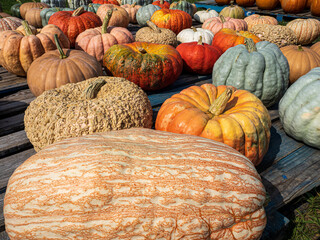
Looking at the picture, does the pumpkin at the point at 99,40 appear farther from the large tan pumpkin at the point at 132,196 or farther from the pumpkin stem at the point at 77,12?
the large tan pumpkin at the point at 132,196

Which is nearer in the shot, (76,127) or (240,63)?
(76,127)

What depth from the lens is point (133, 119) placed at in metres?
1.98

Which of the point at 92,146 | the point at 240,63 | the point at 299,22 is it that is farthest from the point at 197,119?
the point at 299,22

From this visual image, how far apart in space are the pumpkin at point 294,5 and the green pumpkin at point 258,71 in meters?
6.03

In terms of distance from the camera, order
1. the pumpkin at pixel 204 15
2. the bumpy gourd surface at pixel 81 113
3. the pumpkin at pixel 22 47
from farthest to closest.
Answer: the pumpkin at pixel 204 15 → the pumpkin at pixel 22 47 → the bumpy gourd surface at pixel 81 113

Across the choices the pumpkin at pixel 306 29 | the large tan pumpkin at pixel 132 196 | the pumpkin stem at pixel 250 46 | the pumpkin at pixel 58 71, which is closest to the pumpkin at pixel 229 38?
the pumpkin stem at pixel 250 46

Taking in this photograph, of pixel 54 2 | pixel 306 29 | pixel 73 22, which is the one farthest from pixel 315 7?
pixel 54 2

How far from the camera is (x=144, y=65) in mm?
2971

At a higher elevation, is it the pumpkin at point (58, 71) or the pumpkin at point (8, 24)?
the pumpkin at point (8, 24)

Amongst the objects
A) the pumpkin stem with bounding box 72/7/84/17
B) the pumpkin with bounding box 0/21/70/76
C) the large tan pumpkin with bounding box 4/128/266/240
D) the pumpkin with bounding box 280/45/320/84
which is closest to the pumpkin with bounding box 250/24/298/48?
the pumpkin with bounding box 280/45/320/84

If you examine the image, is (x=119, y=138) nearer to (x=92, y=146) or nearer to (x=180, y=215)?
(x=92, y=146)

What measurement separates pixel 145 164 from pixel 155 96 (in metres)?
1.94

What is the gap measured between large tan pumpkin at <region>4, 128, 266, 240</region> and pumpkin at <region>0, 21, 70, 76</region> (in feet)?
8.02

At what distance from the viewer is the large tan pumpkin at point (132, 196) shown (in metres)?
1.07
